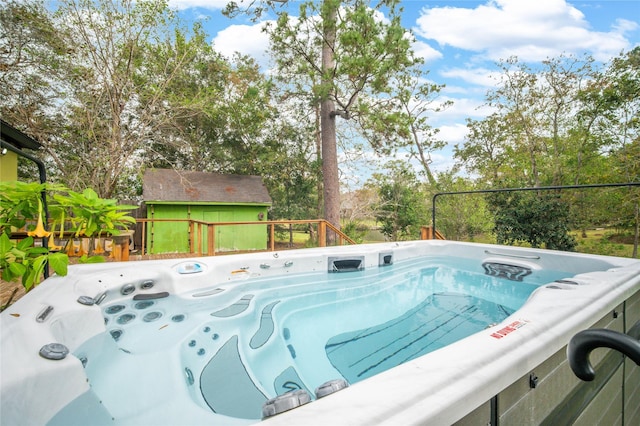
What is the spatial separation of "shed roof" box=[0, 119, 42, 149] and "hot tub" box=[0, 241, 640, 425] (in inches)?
195

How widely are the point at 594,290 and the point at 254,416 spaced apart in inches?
65.9

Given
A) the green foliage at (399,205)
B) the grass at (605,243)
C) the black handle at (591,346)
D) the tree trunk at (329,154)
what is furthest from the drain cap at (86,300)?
the green foliage at (399,205)

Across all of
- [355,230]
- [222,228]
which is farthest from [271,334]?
[355,230]

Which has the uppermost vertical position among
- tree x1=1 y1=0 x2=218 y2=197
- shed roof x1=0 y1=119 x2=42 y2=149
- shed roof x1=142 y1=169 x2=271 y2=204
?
tree x1=1 y1=0 x2=218 y2=197

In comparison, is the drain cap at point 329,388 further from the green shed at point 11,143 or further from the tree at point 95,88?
the tree at point 95,88

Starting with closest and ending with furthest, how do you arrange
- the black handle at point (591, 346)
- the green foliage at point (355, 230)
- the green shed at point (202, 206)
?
the black handle at point (591, 346) → the green shed at point (202, 206) → the green foliage at point (355, 230)

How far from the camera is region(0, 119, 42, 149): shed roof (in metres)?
5.18

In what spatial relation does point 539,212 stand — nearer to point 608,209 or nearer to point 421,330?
point 608,209

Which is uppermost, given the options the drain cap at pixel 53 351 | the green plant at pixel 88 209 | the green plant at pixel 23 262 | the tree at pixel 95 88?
the tree at pixel 95 88

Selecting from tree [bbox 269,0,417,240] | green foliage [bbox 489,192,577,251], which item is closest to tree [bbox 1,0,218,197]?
tree [bbox 269,0,417,240]

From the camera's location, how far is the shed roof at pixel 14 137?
518 cm

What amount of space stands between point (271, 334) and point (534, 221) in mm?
6102

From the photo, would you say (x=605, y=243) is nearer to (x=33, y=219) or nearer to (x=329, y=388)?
(x=329, y=388)

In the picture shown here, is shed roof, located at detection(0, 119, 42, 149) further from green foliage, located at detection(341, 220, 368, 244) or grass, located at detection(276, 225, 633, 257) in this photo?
grass, located at detection(276, 225, 633, 257)
